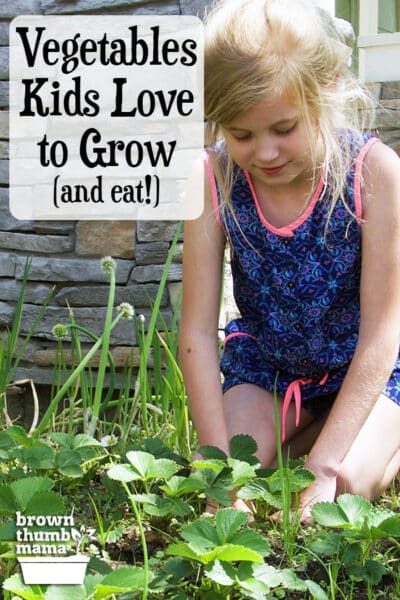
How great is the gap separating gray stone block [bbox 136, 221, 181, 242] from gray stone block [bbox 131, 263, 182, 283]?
0.27 ft

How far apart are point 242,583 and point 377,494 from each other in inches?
28.2

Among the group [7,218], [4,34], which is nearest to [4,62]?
[4,34]

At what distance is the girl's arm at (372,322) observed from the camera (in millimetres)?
1510

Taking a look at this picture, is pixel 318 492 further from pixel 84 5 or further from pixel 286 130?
pixel 84 5

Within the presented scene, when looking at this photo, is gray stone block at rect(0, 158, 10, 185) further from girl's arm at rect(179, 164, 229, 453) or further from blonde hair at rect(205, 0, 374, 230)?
blonde hair at rect(205, 0, 374, 230)

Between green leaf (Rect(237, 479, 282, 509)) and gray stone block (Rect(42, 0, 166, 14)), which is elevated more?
gray stone block (Rect(42, 0, 166, 14))

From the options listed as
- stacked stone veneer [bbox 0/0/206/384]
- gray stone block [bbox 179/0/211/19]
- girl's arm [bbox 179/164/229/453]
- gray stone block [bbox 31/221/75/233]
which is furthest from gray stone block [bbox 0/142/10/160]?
girl's arm [bbox 179/164/229/453]

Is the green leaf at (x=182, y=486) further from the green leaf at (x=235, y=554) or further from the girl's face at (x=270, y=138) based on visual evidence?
the girl's face at (x=270, y=138)

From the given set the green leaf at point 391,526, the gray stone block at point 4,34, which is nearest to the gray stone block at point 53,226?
the gray stone block at point 4,34

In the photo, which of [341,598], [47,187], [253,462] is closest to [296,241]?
[253,462]

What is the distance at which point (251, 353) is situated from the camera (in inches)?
73.4

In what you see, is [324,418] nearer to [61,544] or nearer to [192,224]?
[192,224]

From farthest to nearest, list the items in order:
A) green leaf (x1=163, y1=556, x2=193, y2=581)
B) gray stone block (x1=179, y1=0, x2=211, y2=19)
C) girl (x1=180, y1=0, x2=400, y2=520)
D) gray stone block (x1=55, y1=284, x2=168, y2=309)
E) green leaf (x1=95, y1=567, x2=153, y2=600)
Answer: gray stone block (x1=55, y1=284, x2=168, y2=309)
gray stone block (x1=179, y1=0, x2=211, y2=19)
girl (x1=180, y1=0, x2=400, y2=520)
green leaf (x1=163, y1=556, x2=193, y2=581)
green leaf (x1=95, y1=567, x2=153, y2=600)

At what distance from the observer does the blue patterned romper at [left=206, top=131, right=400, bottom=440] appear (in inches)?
67.0
